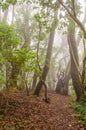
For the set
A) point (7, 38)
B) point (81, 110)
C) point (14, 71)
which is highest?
point (7, 38)

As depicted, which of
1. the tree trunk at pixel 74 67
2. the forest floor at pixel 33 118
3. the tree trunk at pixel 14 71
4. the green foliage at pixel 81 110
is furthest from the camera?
the tree trunk at pixel 74 67

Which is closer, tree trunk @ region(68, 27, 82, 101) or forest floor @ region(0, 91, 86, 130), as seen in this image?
forest floor @ region(0, 91, 86, 130)

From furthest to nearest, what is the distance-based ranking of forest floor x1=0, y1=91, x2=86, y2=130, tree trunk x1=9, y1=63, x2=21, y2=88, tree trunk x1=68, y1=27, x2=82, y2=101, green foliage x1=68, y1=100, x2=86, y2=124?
tree trunk x1=68, y1=27, x2=82, y2=101 → green foliage x1=68, y1=100, x2=86, y2=124 → tree trunk x1=9, y1=63, x2=21, y2=88 → forest floor x1=0, y1=91, x2=86, y2=130

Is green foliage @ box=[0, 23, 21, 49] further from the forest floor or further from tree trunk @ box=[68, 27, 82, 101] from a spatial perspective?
tree trunk @ box=[68, 27, 82, 101]

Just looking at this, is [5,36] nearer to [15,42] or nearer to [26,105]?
[15,42]

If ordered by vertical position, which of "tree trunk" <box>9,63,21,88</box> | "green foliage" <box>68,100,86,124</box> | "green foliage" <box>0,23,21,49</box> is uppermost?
"green foliage" <box>0,23,21,49</box>

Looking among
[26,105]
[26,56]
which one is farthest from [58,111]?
[26,56]

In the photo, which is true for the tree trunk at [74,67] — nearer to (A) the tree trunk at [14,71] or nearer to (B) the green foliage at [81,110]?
(B) the green foliage at [81,110]

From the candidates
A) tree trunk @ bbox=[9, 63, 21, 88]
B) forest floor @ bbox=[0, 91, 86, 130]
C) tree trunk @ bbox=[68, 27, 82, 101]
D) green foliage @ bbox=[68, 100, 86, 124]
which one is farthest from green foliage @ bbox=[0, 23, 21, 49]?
tree trunk @ bbox=[68, 27, 82, 101]

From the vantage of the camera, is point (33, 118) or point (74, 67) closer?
point (33, 118)

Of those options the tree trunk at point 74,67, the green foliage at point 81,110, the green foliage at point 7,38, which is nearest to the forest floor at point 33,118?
the green foliage at point 81,110

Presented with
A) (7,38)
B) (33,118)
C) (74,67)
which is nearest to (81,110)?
(33,118)

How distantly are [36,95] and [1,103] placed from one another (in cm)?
457

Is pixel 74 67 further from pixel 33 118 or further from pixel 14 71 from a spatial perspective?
pixel 33 118
